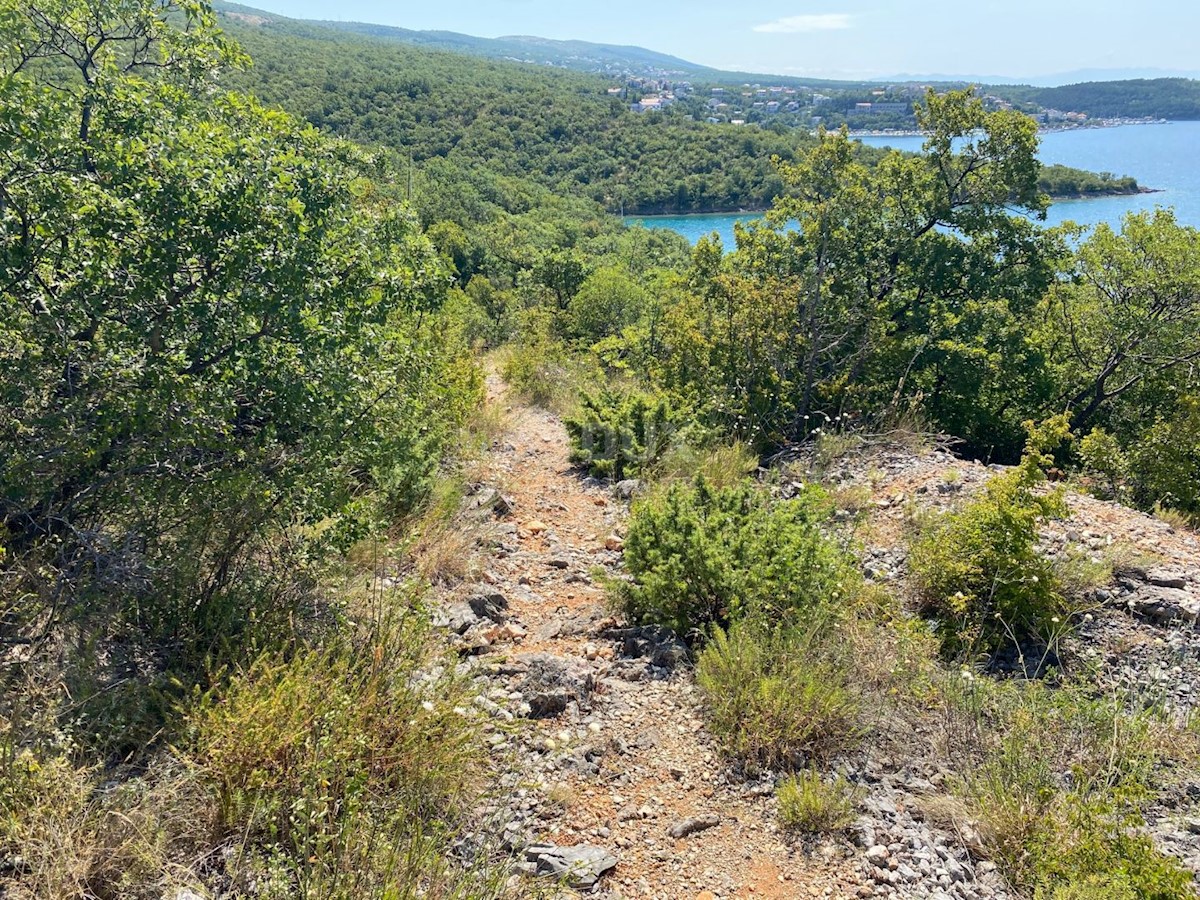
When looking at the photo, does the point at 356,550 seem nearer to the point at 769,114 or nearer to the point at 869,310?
the point at 869,310

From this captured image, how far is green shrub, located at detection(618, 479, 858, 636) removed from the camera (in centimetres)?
400

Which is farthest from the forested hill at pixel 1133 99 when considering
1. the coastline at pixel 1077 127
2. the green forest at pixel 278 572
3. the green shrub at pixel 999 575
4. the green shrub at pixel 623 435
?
the green forest at pixel 278 572

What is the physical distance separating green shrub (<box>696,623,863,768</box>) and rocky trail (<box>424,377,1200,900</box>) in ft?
0.44

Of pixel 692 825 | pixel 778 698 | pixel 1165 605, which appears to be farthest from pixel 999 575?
pixel 692 825

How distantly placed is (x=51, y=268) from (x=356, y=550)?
2325mm

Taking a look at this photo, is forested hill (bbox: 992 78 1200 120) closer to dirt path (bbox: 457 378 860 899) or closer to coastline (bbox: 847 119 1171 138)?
coastline (bbox: 847 119 1171 138)

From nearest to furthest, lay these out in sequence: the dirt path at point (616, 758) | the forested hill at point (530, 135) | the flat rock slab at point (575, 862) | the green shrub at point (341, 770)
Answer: the green shrub at point (341, 770) < the flat rock slab at point (575, 862) < the dirt path at point (616, 758) < the forested hill at point (530, 135)

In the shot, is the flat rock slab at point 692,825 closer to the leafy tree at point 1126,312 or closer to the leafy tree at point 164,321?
the leafy tree at point 164,321

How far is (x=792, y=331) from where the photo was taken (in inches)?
327

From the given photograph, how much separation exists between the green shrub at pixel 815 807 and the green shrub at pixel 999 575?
163 cm

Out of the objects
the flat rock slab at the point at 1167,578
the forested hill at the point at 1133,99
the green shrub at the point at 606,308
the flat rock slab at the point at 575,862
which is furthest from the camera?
the forested hill at the point at 1133,99

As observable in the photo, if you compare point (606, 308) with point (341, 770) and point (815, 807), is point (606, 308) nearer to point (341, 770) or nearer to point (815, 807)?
point (815, 807)

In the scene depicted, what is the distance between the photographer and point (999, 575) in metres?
4.24

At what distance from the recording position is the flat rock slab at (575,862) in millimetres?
2568
